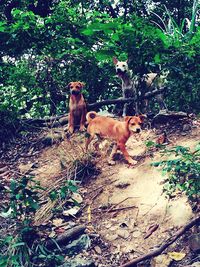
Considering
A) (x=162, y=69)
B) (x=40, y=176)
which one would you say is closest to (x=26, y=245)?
(x=40, y=176)

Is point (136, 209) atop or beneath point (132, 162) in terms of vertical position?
beneath

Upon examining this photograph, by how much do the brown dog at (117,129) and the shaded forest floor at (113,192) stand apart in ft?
0.69

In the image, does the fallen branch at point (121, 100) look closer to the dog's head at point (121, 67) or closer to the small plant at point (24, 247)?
the dog's head at point (121, 67)

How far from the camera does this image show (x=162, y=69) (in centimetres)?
677

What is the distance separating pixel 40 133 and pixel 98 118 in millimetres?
1785

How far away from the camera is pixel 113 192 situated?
5.71 meters

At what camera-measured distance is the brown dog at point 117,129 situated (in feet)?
20.4

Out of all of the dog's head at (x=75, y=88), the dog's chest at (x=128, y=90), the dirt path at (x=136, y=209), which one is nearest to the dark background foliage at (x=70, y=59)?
the dog's head at (x=75, y=88)

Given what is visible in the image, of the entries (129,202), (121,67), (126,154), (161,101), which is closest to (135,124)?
(126,154)

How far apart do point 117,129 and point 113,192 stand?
Result: 115 centimetres

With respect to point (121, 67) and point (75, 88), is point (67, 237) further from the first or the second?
point (121, 67)

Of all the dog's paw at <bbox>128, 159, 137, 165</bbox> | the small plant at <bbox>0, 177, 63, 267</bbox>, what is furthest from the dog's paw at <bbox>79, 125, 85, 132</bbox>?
the small plant at <bbox>0, 177, 63, 267</bbox>

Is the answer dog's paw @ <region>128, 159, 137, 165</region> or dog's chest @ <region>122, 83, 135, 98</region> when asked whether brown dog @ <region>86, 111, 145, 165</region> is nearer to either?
dog's paw @ <region>128, 159, 137, 165</region>

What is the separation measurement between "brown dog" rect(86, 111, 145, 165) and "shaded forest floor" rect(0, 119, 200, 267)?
21 centimetres
